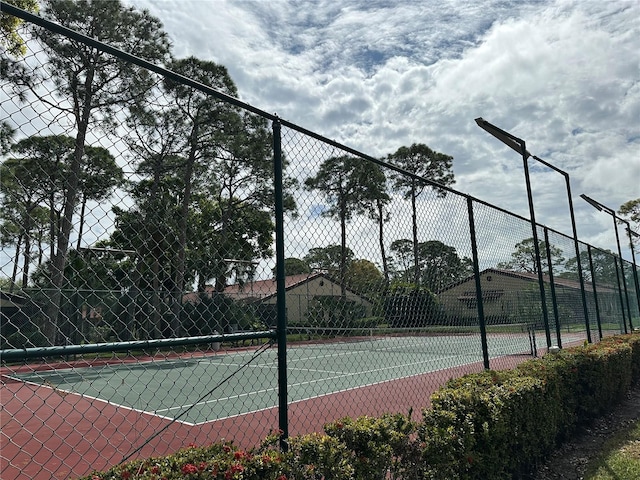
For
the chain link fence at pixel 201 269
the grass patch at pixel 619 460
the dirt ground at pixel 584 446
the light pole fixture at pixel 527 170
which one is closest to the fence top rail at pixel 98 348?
the chain link fence at pixel 201 269

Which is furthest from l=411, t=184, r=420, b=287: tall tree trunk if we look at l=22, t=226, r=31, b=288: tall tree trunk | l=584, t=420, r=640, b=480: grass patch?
l=22, t=226, r=31, b=288: tall tree trunk

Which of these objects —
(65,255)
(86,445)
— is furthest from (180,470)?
(86,445)

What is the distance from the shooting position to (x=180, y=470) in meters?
1.94

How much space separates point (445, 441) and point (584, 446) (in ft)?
10.1

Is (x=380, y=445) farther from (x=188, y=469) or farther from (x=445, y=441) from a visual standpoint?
(x=188, y=469)

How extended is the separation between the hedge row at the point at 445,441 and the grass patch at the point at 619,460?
15.7 inches

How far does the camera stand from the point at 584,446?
479cm

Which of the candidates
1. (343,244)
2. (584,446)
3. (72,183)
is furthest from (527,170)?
(72,183)

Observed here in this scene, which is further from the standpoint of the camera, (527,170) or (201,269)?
(527,170)

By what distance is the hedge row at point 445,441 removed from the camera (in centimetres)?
202

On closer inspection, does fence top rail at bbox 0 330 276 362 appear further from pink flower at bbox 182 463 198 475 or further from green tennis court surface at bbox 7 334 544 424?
green tennis court surface at bbox 7 334 544 424

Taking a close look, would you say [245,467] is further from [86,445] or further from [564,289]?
[564,289]

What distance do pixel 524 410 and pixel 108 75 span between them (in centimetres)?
429

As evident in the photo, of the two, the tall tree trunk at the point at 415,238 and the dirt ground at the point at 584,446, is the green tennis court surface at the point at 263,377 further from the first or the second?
the dirt ground at the point at 584,446
